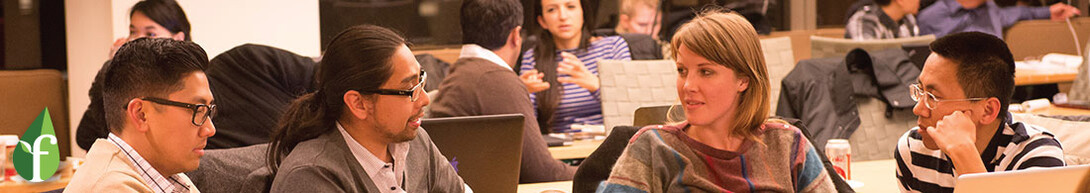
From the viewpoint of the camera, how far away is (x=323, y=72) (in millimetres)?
2078

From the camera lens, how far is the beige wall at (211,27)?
4.44m

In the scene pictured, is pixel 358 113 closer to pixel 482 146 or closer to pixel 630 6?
pixel 482 146

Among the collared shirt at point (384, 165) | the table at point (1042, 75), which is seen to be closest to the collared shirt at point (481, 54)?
the collared shirt at point (384, 165)

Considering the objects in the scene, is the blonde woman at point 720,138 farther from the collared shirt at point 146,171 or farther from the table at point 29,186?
the table at point 29,186

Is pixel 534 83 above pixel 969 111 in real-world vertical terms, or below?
below

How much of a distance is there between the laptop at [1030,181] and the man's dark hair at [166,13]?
123 inches

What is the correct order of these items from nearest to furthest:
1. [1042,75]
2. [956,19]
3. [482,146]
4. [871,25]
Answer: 1. [482,146]
2. [1042,75]
3. [871,25]
4. [956,19]

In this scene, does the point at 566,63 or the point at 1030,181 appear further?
the point at 566,63

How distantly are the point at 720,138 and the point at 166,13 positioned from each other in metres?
2.73

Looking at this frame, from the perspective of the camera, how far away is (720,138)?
81.8 inches

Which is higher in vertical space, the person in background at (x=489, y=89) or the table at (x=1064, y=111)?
the person in background at (x=489, y=89)

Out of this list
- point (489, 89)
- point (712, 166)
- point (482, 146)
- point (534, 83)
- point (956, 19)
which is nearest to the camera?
point (712, 166)

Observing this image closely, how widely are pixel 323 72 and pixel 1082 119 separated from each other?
189 cm

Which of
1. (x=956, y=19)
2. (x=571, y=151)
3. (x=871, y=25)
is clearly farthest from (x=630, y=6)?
(x=571, y=151)
